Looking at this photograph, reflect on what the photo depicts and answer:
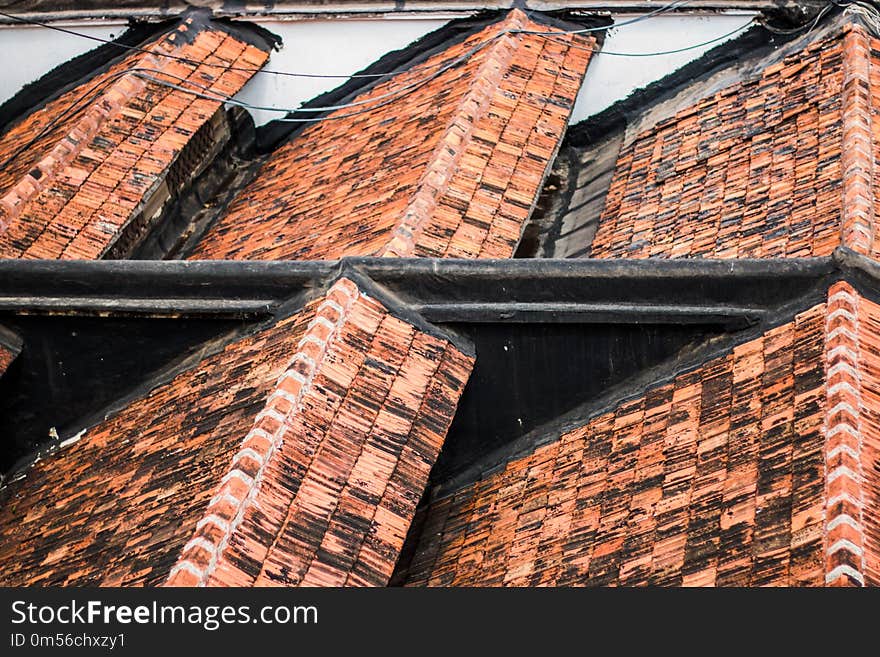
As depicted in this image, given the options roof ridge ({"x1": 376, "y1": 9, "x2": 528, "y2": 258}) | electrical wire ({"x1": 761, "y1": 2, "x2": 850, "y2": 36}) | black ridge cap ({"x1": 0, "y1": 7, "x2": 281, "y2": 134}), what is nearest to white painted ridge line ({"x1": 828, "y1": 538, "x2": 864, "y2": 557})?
roof ridge ({"x1": 376, "y1": 9, "x2": 528, "y2": 258})

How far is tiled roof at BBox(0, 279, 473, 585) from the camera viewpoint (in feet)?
35.2

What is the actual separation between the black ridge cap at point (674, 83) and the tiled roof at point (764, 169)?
1046 mm

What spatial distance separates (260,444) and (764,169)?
23.7ft

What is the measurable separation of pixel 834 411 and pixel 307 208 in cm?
790

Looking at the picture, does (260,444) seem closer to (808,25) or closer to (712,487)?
(712,487)

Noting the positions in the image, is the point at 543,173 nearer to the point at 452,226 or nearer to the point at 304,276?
the point at 452,226

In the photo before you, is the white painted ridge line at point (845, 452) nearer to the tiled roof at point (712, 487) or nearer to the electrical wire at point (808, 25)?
the tiled roof at point (712, 487)

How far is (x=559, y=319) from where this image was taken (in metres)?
13.2

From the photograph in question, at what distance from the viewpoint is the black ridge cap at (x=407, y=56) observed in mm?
20203

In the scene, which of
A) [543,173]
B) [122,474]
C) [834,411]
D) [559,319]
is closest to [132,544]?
[122,474]

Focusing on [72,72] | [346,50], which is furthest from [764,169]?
[72,72]

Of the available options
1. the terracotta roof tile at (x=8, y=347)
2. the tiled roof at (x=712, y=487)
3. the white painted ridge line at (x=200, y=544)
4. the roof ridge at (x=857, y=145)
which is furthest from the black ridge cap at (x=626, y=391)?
the terracotta roof tile at (x=8, y=347)

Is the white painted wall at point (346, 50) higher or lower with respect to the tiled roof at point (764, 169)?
higher

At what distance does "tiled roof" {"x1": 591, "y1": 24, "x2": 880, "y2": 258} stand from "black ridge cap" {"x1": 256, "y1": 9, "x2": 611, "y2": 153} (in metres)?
2.69
